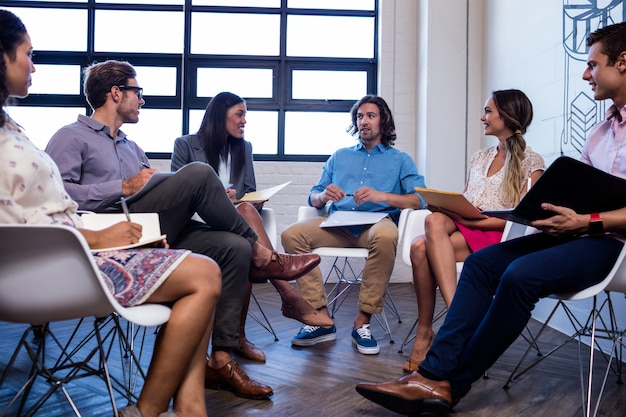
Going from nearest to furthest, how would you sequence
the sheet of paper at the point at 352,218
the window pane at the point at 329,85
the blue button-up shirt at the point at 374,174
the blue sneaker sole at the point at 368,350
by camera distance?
the blue sneaker sole at the point at 368,350
the sheet of paper at the point at 352,218
the blue button-up shirt at the point at 374,174
the window pane at the point at 329,85

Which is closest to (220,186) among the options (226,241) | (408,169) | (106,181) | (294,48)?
(226,241)

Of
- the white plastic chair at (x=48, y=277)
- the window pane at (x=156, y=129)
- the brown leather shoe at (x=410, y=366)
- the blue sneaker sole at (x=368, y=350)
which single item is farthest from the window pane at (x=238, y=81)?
the white plastic chair at (x=48, y=277)

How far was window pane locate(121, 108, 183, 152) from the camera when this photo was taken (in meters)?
5.54

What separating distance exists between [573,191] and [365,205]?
1.70 meters

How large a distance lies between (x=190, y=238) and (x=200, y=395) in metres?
0.82

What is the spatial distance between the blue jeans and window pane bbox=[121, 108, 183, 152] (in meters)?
4.17

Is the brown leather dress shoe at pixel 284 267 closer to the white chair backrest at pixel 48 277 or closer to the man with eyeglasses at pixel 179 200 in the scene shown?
the man with eyeglasses at pixel 179 200

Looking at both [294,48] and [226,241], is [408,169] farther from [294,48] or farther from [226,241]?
[294,48]

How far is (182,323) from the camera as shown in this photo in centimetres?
152

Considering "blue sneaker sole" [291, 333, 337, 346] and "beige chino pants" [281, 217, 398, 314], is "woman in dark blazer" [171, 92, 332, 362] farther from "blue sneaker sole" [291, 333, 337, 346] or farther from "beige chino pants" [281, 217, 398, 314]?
"blue sneaker sole" [291, 333, 337, 346]

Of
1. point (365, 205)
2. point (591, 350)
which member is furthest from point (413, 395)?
point (365, 205)

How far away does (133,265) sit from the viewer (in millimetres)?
1511

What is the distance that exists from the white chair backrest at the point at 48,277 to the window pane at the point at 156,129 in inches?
168

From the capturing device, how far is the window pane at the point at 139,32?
18.2 ft
